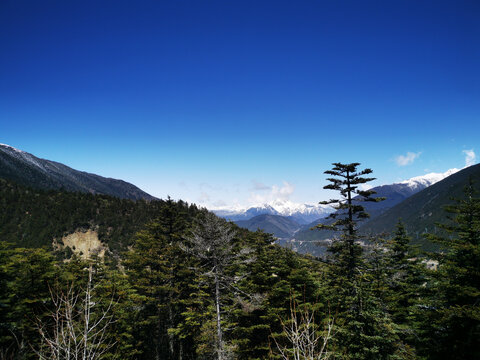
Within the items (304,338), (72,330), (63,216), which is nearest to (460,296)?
(304,338)

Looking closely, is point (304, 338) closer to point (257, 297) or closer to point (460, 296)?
point (257, 297)

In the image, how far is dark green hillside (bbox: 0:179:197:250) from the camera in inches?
2835

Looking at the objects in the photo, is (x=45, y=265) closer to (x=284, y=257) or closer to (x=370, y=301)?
(x=284, y=257)

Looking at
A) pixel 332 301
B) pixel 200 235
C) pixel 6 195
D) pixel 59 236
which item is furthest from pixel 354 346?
pixel 6 195

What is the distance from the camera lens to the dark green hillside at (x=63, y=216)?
236 feet

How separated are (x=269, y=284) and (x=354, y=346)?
10327 millimetres

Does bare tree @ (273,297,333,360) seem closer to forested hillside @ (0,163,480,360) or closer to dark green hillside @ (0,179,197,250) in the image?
forested hillside @ (0,163,480,360)

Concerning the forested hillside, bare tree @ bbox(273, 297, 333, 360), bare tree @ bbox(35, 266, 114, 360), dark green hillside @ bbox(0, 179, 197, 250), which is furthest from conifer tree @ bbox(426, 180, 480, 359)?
dark green hillside @ bbox(0, 179, 197, 250)

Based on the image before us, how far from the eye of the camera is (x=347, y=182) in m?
17.9

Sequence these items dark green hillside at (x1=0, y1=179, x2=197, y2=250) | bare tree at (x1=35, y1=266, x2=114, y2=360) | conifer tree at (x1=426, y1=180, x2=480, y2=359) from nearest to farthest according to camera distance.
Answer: bare tree at (x1=35, y1=266, x2=114, y2=360) → conifer tree at (x1=426, y1=180, x2=480, y2=359) → dark green hillside at (x1=0, y1=179, x2=197, y2=250)

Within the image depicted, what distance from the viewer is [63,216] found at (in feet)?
259

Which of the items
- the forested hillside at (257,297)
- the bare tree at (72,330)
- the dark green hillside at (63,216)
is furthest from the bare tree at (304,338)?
the dark green hillside at (63,216)

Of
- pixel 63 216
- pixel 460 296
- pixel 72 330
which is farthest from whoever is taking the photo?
pixel 63 216

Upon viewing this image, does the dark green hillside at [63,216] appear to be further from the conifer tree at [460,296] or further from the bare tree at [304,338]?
the bare tree at [304,338]
